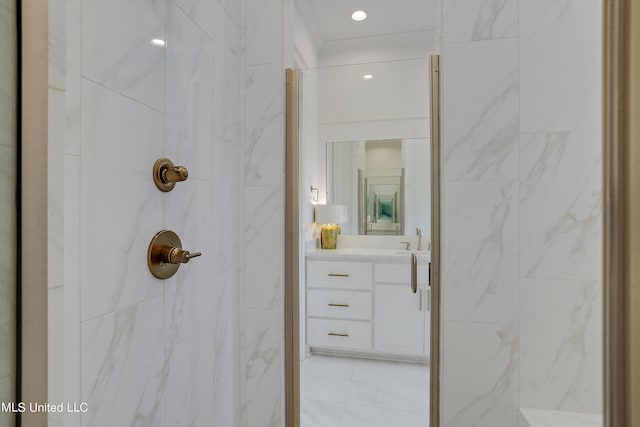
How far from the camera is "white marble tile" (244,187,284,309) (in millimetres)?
1395

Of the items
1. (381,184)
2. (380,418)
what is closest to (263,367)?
(380,418)

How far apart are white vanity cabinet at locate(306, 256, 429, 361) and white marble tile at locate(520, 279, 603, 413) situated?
1.37m

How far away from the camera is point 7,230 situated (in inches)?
21.0

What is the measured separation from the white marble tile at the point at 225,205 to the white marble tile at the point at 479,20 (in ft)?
3.03

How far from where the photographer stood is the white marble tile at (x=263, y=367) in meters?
1.38

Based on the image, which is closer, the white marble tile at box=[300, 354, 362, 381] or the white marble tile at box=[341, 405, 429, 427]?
the white marble tile at box=[341, 405, 429, 427]

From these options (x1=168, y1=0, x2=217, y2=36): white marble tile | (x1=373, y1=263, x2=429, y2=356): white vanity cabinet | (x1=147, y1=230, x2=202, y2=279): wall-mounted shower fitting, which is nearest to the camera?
(x1=147, y1=230, x2=202, y2=279): wall-mounted shower fitting

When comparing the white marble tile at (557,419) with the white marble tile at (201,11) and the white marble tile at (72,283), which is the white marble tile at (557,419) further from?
the white marble tile at (201,11)

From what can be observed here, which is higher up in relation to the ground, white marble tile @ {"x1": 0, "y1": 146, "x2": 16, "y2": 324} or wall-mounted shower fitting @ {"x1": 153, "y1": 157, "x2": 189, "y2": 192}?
wall-mounted shower fitting @ {"x1": 153, "y1": 157, "x2": 189, "y2": 192}

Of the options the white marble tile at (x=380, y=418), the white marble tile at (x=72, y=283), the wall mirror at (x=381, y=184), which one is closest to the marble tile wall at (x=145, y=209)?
the white marble tile at (x=72, y=283)

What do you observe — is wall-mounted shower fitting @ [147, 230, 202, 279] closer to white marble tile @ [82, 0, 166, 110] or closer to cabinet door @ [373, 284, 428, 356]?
white marble tile @ [82, 0, 166, 110]

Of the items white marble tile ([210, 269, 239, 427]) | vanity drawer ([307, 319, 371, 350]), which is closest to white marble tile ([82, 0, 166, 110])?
white marble tile ([210, 269, 239, 427])

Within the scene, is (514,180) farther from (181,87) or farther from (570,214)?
(181,87)

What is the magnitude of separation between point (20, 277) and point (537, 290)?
1.39 meters
